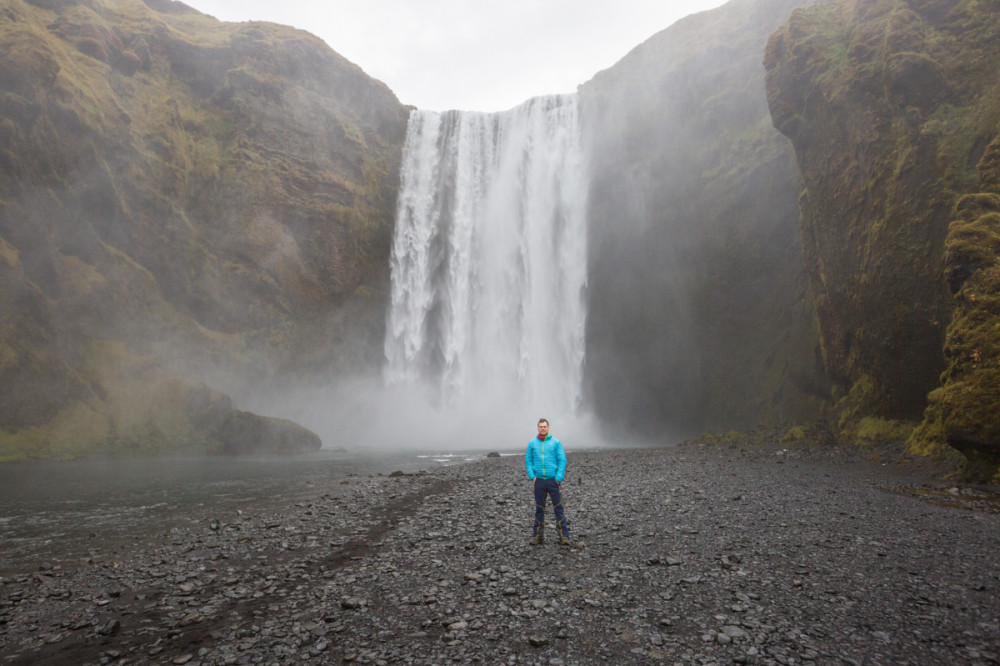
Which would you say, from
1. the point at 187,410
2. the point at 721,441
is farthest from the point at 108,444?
the point at 721,441

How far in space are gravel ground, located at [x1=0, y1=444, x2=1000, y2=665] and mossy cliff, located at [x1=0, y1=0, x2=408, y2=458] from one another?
22983 millimetres

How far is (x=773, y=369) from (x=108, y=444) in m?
37.8

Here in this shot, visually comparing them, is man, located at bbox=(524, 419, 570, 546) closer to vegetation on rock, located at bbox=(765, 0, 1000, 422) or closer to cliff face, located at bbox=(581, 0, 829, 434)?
vegetation on rock, located at bbox=(765, 0, 1000, 422)

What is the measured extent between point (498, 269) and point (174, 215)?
80.7 ft

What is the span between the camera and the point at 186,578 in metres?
7.25

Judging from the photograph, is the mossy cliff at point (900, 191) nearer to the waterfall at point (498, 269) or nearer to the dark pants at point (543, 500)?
the dark pants at point (543, 500)

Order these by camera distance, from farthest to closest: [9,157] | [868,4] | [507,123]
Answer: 1. [507,123]
2. [9,157]
3. [868,4]

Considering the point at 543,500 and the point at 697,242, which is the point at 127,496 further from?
the point at 697,242

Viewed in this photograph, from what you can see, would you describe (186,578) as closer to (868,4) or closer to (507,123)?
(868,4)

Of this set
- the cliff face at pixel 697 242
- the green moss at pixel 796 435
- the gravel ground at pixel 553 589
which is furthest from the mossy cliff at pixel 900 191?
the cliff face at pixel 697 242

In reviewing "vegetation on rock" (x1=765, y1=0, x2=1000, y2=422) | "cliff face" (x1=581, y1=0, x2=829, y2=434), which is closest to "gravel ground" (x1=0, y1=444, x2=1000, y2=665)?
"vegetation on rock" (x1=765, y1=0, x2=1000, y2=422)

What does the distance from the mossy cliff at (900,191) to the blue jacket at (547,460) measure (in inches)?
414

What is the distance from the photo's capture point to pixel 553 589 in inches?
245

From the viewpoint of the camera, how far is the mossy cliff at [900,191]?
13.9 metres
